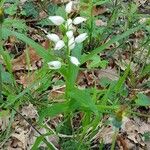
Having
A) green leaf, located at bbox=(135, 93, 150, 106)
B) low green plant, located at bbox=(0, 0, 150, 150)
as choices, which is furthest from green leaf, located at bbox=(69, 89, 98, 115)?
green leaf, located at bbox=(135, 93, 150, 106)

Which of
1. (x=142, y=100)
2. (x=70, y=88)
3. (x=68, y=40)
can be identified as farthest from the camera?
(x=142, y=100)

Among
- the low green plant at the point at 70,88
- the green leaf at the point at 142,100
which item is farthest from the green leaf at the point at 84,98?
the green leaf at the point at 142,100

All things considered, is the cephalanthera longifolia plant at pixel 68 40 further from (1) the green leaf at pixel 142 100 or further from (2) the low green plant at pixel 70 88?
(1) the green leaf at pixel 142 100

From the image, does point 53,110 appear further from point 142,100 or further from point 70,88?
point 142,100

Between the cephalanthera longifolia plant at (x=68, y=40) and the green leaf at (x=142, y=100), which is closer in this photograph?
the cephalanthera longifolia plant at (x=68, y=40)

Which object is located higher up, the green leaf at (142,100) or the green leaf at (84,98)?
the green leaf at (84,98)

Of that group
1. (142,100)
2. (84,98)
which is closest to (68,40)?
(84,98)

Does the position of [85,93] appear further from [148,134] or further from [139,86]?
[139,86]

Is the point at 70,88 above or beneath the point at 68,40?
beneath

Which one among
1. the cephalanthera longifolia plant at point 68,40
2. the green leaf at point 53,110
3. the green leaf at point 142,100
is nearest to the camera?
the cephalanthera longifolia plant at point 68,40

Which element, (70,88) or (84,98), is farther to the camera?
(70,88)

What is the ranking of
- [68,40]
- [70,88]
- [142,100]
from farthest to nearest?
[142,100] → [70,88] → [68,40]

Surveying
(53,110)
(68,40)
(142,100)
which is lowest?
(142,100)
